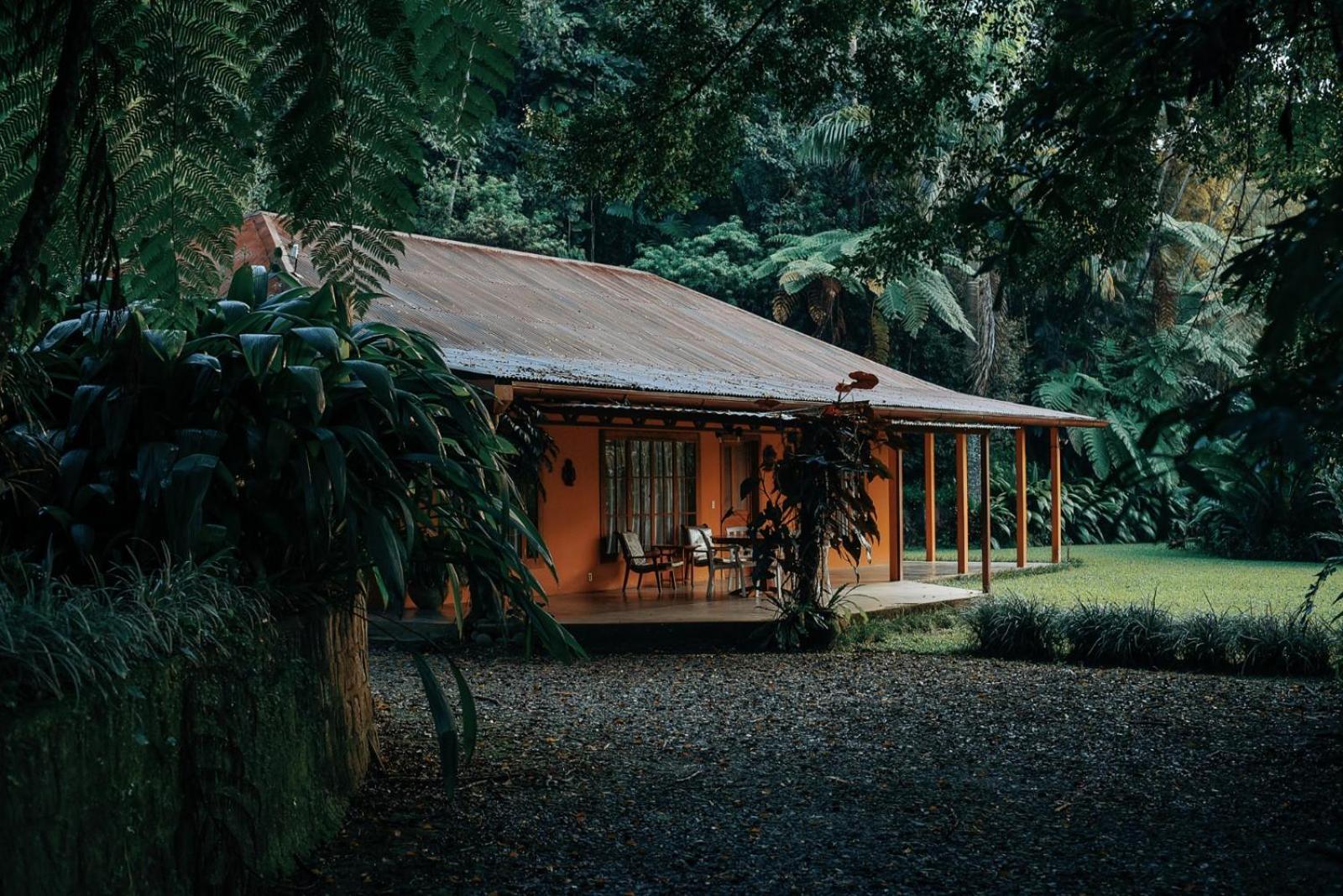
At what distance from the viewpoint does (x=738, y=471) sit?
17.2m

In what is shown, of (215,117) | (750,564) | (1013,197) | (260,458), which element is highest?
(1013,197)

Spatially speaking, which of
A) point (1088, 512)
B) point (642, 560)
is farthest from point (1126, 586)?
point (1088, 512)

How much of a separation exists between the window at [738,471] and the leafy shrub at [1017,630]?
19.7 ft

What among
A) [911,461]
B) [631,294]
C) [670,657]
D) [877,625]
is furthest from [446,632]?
[911,461]

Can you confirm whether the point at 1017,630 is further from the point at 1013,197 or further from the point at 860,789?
the point at 1013,197

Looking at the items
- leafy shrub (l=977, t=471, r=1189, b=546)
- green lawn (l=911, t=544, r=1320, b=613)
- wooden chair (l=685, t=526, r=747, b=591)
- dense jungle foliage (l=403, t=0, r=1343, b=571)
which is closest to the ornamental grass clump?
dense jungle foliage (l=403, t=0, r=1343, b=571)

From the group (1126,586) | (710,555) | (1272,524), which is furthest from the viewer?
(1272,524)

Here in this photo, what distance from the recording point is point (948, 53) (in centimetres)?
795

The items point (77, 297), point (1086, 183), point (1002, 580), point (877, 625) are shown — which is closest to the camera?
point (77, 297)

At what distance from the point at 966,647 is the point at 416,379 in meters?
6.91

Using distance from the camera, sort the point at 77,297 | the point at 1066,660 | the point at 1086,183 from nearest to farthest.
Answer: the point at 77,297 → the point at 1086,183 → the point at 1066,660

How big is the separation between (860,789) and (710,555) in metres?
7.92

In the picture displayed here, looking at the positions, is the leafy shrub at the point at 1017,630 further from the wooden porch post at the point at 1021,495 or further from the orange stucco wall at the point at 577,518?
the wooden porch post at the point at 1021,495

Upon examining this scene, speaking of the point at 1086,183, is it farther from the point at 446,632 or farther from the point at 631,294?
the point at 631,294
